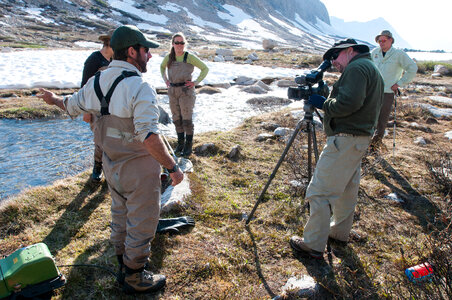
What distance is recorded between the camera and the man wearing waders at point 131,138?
7.30 ft

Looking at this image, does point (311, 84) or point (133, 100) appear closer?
point (133, 100)

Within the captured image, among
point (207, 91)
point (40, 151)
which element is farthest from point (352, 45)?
point (207, 91)

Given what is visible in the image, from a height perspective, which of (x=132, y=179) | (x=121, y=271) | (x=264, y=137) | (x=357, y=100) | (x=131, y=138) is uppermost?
(x=357, y=100)

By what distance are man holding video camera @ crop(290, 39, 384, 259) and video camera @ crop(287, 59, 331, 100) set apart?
89 mm

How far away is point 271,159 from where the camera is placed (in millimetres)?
6066

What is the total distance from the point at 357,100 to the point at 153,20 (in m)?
79.6

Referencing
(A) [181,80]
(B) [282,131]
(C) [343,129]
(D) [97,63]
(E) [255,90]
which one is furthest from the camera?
(E) [255,90]

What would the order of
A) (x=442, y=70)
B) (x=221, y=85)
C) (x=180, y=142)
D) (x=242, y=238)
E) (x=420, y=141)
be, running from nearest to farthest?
(x=242, y=238) < (x=180, y=142) < (x=420, y=141) < (x=221, y=85) < (x=442, y=70)

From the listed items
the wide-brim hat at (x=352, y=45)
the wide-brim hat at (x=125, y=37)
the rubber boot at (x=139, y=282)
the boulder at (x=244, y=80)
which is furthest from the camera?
the boulder at (x=244, y=80)

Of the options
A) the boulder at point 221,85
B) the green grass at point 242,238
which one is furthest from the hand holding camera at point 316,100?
the boulder at point 221,85

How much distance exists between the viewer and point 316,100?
123 inches

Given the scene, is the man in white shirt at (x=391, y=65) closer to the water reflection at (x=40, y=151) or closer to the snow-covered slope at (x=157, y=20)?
the water reflection at (x=40, y=151)

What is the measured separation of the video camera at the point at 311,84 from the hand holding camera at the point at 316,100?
0.29ft

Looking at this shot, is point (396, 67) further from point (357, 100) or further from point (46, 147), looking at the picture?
point (46, 147)
